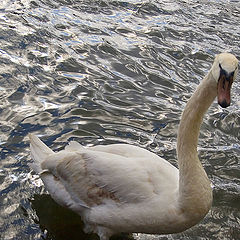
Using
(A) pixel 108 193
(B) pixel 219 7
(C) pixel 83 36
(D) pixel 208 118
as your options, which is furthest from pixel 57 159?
(B) pixel 219 7

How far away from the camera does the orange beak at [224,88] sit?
3891mm

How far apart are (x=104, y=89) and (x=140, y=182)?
3894 millimetres

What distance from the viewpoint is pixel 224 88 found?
3936 mm

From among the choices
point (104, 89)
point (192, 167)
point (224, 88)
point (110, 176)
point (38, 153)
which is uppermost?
point (224, 88)

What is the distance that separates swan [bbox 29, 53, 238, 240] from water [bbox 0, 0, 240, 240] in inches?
23.1

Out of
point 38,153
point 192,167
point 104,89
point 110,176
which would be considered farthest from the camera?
point 104,89

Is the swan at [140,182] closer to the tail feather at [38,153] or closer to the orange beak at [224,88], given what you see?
the orange beak at [224,88]

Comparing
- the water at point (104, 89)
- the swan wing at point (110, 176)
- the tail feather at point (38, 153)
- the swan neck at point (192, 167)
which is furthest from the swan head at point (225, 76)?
the tail feather at point (38, 153)

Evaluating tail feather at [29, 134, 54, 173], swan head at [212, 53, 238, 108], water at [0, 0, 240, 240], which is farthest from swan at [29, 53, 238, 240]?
water at [0, 0, 240, 240]

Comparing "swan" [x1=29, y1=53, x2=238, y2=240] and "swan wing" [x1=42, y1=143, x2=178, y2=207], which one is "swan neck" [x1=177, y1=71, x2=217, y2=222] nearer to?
"swan" [x1=29, y1=53, x2=238, y2=240]

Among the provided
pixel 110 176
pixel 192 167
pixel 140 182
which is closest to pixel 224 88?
pixel 192 167

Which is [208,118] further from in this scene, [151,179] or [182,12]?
[182,12]

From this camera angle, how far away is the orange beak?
3891 mm

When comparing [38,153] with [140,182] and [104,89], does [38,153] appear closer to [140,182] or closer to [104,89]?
[140,182]
